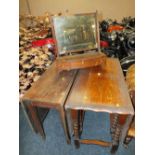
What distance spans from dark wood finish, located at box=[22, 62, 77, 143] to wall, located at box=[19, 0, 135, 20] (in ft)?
9.75

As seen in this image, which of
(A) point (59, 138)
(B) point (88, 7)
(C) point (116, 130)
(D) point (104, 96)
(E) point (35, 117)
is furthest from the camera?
(B) point (88, 7)

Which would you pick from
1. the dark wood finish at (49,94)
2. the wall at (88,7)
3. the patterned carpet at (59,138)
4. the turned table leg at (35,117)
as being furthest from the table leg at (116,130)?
the wall at (88,7)

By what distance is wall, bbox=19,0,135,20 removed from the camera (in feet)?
12.3

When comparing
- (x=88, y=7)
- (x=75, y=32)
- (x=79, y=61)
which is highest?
(x=88, y=7)

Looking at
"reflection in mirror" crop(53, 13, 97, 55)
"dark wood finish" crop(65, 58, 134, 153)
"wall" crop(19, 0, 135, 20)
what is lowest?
"dark wood finish" crop(65, 58, 134, 153)

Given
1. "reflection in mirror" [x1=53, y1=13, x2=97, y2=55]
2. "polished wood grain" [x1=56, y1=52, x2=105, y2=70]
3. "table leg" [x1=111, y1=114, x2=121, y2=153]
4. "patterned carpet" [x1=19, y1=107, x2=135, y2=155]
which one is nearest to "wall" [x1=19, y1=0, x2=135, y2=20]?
"reflection in mirror" [x1=53, y1=13, x2=97, y2=55]

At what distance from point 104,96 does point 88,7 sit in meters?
3.40

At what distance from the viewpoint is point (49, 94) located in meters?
1.20

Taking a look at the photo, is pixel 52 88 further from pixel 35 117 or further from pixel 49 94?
pixel 35 117

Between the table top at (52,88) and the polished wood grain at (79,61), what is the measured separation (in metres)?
0.07

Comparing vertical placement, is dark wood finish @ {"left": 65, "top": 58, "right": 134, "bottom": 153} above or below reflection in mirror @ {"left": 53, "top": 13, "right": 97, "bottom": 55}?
below

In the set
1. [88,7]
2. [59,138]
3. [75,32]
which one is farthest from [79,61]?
[88,7]

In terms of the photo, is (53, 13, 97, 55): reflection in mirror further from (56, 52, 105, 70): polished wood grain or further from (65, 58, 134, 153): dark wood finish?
(65, 58, 134, 153): dark wood finish

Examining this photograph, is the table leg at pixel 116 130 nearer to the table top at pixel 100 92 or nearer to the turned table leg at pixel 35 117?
the table top at pixel 100 92
